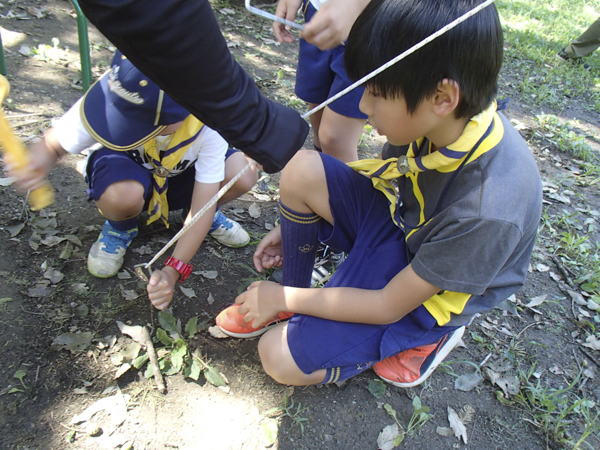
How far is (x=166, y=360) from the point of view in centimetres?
163

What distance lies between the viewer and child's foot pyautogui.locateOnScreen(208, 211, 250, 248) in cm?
215

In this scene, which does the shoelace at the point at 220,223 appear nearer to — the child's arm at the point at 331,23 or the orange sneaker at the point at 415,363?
the orange sneaker at the point at 415,363

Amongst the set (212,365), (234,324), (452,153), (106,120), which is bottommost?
(212,365)

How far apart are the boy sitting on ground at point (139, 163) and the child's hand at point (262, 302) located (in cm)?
33

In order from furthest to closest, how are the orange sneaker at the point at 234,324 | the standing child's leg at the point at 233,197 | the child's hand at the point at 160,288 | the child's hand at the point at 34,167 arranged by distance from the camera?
1. the standing child's leg at the point at 233,197
2. the orange sneaker at the point at 234,324
3. the child's hand at the point at 160,288
4. the child's hand at the point at 34,167

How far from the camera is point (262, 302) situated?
1.57 metres

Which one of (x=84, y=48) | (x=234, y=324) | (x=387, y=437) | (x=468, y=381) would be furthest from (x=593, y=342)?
(x=84, y=48)

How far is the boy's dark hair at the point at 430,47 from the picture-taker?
3.74 feet

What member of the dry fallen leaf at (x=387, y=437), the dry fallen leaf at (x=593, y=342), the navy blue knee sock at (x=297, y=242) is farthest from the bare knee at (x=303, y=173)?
the dry fallen leaf at (x=593, y=342)

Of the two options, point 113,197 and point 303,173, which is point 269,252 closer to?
point 303,173

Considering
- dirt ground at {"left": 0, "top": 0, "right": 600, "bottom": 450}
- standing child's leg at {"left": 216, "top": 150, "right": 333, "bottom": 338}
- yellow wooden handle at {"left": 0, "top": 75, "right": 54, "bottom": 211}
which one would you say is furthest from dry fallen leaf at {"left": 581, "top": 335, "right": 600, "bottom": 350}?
yellow wooden handle at {"left": 0, "top": 75, "right": 54, "bottom": 211}

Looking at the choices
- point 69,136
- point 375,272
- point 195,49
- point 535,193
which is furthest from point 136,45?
point 535,193

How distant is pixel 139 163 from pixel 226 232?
20.8 inches

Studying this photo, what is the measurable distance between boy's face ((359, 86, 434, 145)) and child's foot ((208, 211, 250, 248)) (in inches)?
42.0
